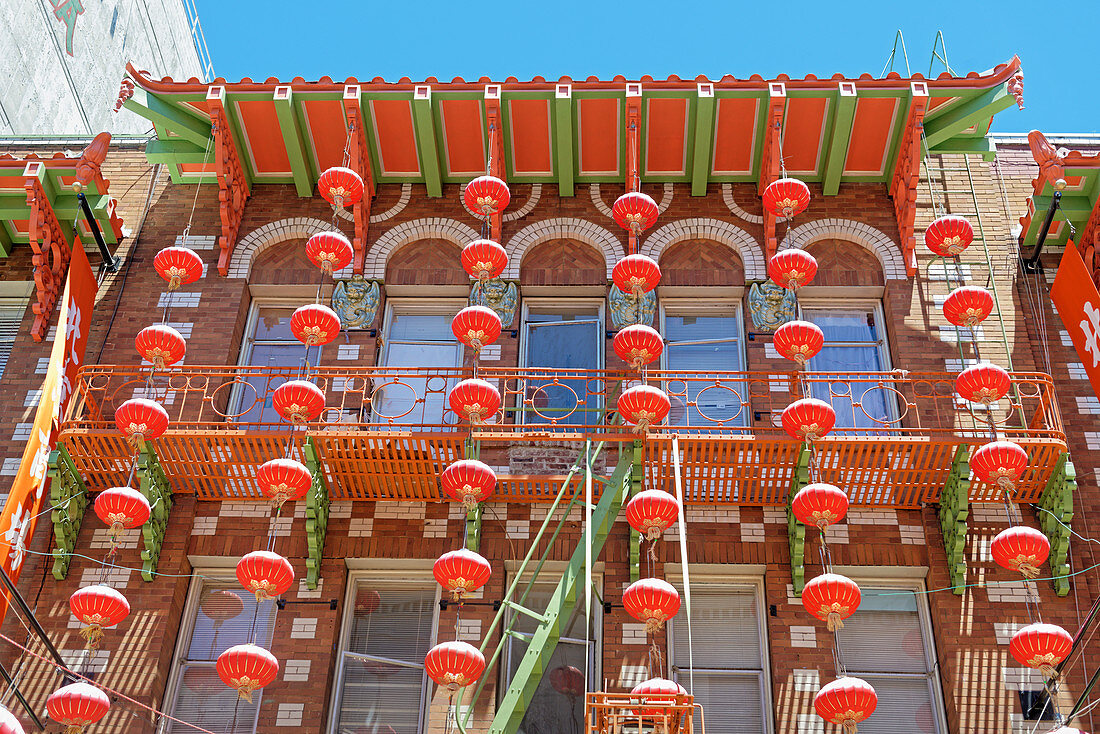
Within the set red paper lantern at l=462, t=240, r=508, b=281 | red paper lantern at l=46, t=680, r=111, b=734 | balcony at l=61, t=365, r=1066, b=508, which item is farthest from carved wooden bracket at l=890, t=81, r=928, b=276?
red paper lantern at l=46, t=680, r=111, b=734

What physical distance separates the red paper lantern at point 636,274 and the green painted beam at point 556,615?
181 centimetres

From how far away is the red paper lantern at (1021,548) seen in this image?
11805mm

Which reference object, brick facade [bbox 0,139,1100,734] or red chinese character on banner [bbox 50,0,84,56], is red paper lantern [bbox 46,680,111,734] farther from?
red chinese character on banner [bbox 50,0,84,56]

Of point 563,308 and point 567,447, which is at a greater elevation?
point 563,308

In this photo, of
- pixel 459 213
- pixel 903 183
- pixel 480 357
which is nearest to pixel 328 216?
pixel 459 213

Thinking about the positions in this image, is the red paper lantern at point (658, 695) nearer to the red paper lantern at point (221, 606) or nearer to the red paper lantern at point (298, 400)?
the red paper lantern at point (298, 400)

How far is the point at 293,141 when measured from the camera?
16016 mm

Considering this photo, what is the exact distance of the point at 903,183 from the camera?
1581cm

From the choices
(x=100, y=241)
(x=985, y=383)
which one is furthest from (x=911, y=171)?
(x=100, y=241)

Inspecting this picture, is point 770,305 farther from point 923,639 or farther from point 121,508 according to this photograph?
point 121,508

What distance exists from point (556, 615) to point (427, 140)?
681 cm

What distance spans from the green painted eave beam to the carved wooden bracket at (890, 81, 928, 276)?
13.5ft

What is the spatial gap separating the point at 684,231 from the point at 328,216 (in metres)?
4.55

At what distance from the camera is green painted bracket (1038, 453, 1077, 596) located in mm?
12875
